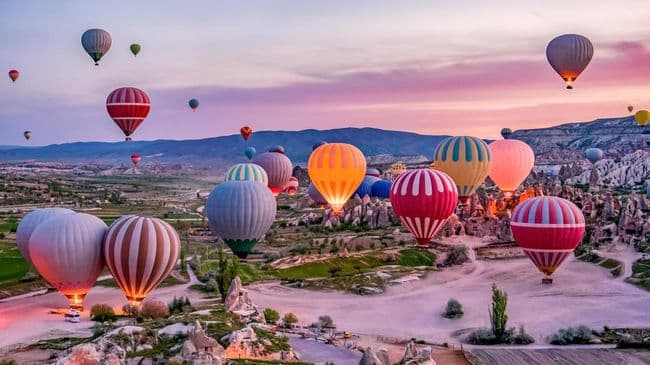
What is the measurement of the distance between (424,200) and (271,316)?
53.3 feet

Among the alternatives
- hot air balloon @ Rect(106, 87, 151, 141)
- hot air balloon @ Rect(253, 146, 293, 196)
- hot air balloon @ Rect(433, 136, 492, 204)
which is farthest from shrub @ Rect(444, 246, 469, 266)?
hot air balloon @ Rect(253, 146, 293, 196)

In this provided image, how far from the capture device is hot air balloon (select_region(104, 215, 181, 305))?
1447 inches

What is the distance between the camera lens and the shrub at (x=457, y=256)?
56844 millimetres

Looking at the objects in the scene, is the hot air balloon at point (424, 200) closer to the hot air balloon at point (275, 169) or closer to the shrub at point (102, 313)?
the shrub at point (102, 313)

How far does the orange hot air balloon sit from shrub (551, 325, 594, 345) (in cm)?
3191

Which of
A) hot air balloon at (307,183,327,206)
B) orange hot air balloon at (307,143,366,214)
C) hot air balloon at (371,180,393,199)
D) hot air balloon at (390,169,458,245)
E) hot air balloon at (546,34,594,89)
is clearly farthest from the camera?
hot air balloon at (371,180,393,199)

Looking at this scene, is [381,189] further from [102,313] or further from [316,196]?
[102,313]

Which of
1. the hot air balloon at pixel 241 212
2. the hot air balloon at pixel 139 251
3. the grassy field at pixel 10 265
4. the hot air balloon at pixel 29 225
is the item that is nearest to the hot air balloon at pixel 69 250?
the hot air balloon at pixel 139 251

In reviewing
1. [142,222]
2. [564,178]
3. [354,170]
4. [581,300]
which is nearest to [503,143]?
[354,170]

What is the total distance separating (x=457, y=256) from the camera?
5719cm

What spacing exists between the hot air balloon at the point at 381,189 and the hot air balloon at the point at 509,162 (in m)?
19.5

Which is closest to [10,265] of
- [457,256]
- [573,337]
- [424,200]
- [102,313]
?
[102,313]

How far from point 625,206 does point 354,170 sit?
23352mm

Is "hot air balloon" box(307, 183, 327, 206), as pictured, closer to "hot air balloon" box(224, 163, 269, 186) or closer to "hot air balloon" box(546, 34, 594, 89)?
"hot air balloon" box(224, 163, 269, 186)
